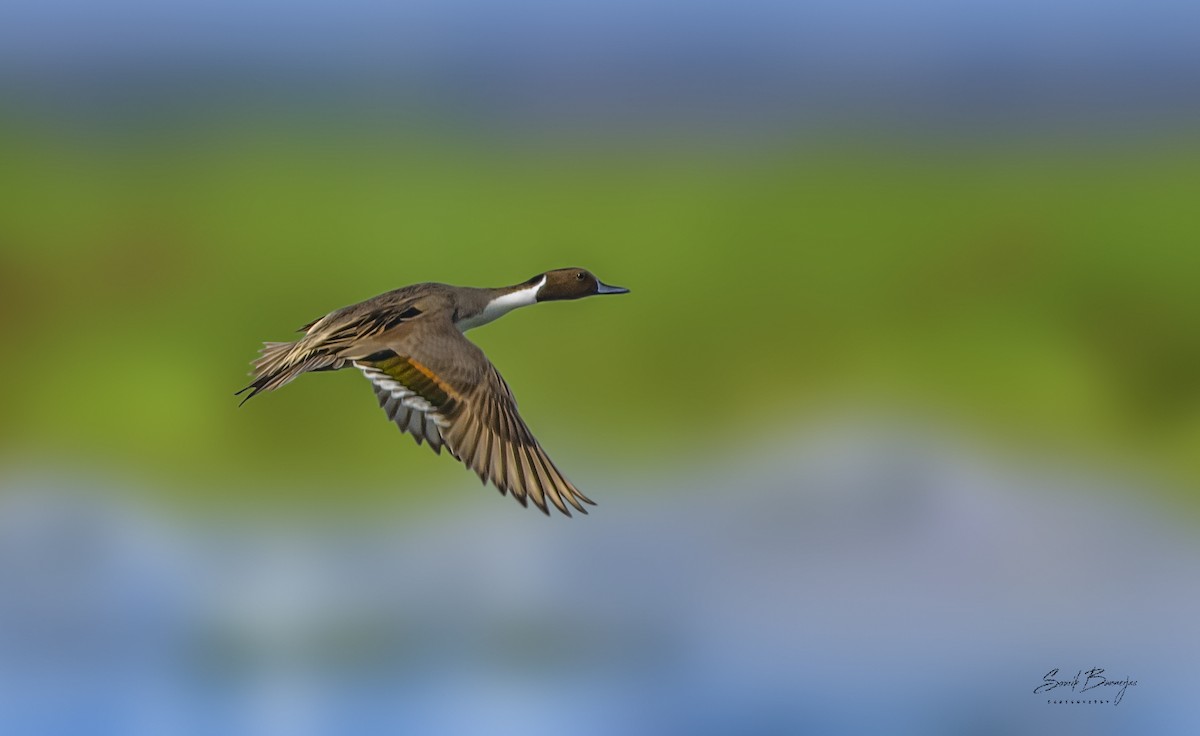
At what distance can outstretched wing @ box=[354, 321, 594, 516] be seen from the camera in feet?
13.6

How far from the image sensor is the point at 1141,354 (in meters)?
10.6

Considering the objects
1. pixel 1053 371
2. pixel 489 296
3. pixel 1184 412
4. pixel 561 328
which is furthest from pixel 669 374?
pixel 489 296

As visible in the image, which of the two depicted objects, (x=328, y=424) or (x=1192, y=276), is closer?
(x=328, y=424)

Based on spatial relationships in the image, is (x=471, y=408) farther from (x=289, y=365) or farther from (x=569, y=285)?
(x=569, y=285)

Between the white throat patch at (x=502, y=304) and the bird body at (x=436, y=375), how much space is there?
0.04ft

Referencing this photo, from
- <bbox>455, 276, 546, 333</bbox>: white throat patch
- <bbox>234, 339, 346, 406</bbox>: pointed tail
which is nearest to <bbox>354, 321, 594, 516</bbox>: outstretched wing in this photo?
<bbox>234, 339, 346, 406</bbox>: pointed tail

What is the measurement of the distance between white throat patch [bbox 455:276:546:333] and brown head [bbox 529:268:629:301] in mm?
27

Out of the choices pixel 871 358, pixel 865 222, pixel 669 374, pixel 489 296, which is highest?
pixel 865 222

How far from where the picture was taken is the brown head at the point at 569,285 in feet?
17.4

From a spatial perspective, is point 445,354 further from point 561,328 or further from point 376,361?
point 561,328

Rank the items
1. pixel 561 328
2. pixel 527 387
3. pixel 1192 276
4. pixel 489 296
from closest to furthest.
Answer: pixel 489 296 < pixel 527 387 < pixel 561 328 < pixel 1192 276

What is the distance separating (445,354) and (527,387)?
4.46 meters

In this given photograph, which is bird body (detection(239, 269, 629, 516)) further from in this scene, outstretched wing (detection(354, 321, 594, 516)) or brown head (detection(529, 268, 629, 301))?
brown head (detection(529, 268, 629, 301))

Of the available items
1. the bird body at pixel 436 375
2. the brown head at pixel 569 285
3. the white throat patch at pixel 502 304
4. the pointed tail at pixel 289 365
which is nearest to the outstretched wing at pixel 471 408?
the bird body at pixel 436 375
